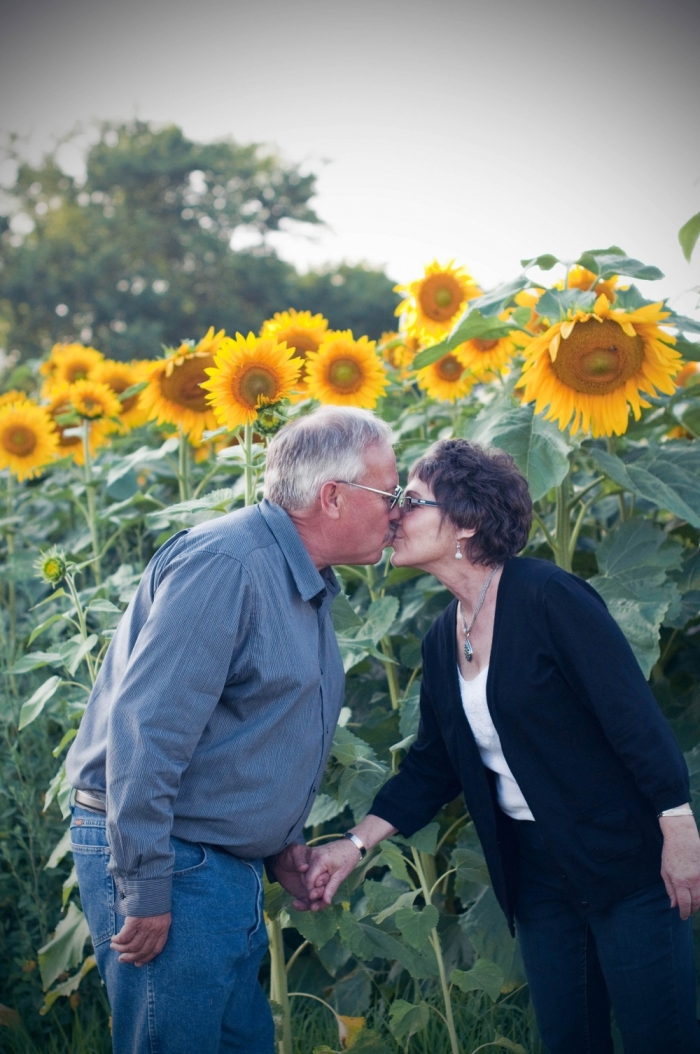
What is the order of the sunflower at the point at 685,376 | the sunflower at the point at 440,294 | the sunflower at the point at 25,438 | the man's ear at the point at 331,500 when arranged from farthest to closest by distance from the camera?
the sunflower at the point at 685,376 < the sunflower at the point at 25,438 < the sunflower at the point at 440,294 < the man's ear at the point at 331,500

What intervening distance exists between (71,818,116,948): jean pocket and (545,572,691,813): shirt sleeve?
1044mm

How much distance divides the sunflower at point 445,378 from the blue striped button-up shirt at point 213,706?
168 centimetres

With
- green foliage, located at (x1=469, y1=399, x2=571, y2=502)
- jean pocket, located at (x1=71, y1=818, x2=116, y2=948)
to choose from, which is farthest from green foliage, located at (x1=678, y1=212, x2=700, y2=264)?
jean pocket, located at (x1=71, y1=818, x2=116, y2=948)

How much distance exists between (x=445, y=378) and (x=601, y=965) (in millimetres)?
2146

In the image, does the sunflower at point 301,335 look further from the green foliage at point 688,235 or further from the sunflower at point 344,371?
the green foliage at point 688,235

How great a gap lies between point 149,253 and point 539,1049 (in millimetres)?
19303

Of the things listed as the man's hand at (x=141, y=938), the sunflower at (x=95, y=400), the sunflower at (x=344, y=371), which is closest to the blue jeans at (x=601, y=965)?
the man's hand at (x=141, y=938)

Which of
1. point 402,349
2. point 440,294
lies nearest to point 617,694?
point 440,294

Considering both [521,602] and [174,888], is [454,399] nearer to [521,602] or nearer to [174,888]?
[521,602]

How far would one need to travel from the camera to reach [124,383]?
417 centimetres

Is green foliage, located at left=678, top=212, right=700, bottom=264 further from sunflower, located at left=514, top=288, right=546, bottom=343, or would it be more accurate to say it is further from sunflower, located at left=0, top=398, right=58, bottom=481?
sunflower, located at left=0, top=398, right=58, bottom=481

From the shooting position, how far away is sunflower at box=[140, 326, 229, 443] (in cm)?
311

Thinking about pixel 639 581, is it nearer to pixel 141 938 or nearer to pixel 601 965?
pixel 601 965

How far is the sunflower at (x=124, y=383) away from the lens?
411cm
